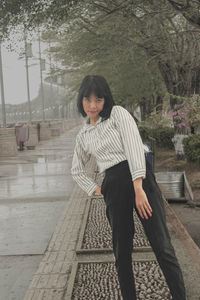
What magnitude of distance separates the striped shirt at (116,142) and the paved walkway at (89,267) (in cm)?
126

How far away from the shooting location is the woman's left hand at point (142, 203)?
2.64 metres

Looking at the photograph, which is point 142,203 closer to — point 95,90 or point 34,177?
point 95,90

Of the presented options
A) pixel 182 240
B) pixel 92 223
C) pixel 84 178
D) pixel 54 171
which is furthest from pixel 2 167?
pixel 84 178

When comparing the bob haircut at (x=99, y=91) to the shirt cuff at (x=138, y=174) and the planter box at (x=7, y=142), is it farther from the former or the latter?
the planter box at (x=7, y=142)

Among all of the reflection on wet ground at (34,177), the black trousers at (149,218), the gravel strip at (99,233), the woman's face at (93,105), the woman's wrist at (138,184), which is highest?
the woman's face at (93,105)

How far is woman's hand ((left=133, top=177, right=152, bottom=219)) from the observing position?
2.63 m

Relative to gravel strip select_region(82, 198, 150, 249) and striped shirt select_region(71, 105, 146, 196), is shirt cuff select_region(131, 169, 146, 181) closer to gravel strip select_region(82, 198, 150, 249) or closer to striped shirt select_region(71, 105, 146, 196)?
striped shirt select_region(71, 105, 146, 196)

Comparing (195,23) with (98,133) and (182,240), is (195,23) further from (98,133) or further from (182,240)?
(98,133)

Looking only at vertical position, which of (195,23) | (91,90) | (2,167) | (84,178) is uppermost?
(195,23)

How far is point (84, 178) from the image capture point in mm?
3070

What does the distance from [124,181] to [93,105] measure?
578 mm

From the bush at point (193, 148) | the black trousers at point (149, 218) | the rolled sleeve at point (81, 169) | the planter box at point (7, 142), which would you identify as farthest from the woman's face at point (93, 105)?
the planter box at point (7, 142)

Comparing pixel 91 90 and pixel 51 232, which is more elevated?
pixel 91 90

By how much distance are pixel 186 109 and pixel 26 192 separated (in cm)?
409
